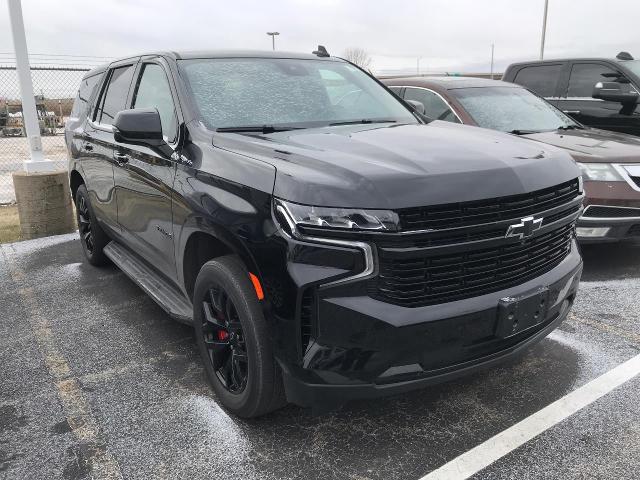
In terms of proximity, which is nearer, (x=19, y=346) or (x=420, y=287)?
(x=420, y=287)

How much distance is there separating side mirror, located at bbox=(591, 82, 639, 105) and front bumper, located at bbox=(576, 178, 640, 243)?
2.28m

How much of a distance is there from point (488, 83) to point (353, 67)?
260 centimetres

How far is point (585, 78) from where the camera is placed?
727 centimetres

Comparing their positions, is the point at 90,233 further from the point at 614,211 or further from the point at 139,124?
the point at 614,211

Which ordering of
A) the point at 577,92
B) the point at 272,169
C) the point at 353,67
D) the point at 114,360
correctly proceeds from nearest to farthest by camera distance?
1. the point at 272,169
2. the point at 114,360
3. the point at 353,67
4. the point at 577,92

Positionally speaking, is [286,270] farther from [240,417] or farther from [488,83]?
[488,83]

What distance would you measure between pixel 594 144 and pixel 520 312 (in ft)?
10.8

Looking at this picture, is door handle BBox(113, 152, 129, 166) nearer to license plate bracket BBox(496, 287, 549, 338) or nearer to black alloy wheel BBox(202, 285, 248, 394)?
black alloy wheel BBox(202, 285, 248, 394)

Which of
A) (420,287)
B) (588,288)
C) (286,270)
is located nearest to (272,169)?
(286,270)

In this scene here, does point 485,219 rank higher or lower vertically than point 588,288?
higher

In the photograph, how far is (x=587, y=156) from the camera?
4.64 metres

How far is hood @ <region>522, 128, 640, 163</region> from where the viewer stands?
463cm

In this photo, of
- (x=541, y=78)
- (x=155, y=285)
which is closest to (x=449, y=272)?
(x=155, y=285)

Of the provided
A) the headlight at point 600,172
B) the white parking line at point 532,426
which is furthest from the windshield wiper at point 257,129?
the headlight at point 600,172
